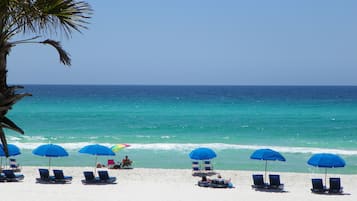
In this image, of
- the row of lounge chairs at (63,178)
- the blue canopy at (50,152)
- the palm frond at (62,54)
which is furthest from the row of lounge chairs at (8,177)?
the palm frond at (62,54)

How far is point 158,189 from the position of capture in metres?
17.7

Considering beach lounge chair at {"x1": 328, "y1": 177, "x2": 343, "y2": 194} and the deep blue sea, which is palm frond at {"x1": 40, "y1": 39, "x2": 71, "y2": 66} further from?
the deep blue sea

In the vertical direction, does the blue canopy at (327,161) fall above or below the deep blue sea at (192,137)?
below

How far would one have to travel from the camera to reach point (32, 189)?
17.1 m

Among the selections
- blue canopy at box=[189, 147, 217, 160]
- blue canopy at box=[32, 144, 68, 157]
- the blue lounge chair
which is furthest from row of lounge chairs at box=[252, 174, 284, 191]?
blue canopy at box=[32, 144, 68, 157]

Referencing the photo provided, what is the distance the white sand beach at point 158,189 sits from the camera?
52.4 ft

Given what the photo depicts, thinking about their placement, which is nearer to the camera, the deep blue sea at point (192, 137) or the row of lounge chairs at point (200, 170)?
the row of lounge chairs at point (200, 170)

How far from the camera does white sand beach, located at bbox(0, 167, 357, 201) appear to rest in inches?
629

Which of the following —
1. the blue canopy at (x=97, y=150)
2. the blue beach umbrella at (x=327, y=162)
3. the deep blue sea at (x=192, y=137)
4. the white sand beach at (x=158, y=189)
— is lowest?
the white sand beach at (x=158, y=189)

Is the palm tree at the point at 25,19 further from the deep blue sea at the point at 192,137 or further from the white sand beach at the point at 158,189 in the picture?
the deep blue sea at the point at 192,137

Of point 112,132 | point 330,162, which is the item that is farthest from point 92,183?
point 112,132

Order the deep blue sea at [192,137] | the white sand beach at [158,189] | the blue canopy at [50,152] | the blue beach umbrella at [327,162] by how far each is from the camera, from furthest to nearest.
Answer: the deep blue sea at [192,137], the blue canopy at [50,152], the blue beach umbrella at [327,162], the white sand beach at [158,189]

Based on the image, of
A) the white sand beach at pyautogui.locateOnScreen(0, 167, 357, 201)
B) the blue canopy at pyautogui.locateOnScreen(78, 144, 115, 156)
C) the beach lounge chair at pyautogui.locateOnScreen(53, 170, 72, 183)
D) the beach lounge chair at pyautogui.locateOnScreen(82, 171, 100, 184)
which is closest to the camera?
the white sand beach at pyautogui.locateOnScreen(0, 167, 357, 201)

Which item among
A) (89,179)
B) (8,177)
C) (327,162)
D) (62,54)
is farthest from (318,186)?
(62,54)
